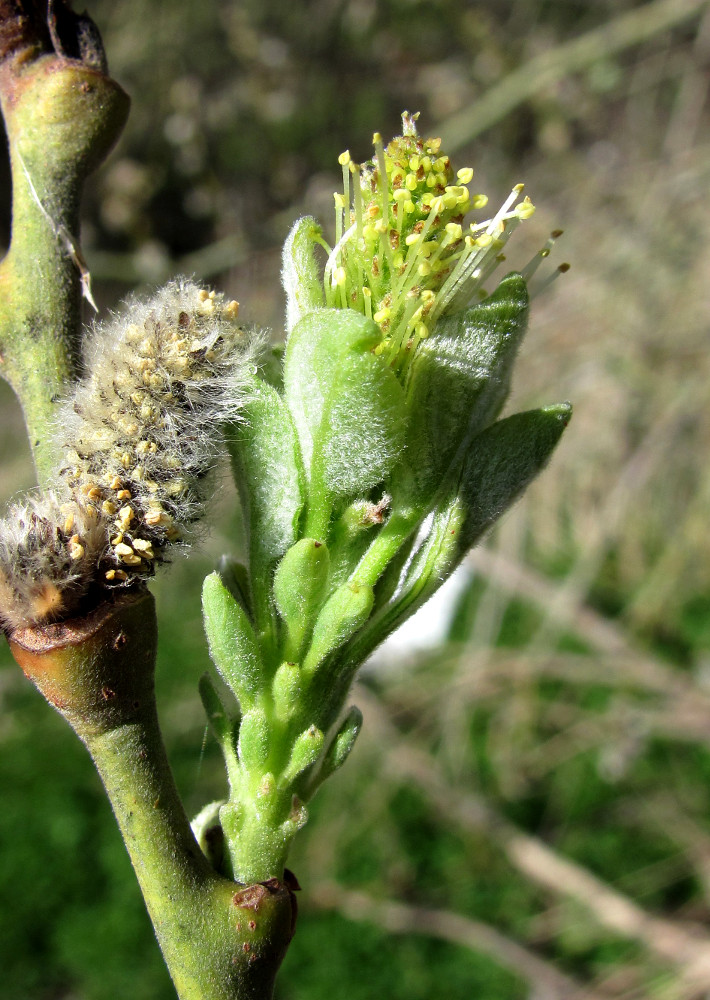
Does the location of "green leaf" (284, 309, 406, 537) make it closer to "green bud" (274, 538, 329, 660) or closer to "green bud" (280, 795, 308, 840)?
A: "green bud" (274, 538, 329, 660)

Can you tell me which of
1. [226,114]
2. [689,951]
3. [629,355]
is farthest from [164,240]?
[689,951]

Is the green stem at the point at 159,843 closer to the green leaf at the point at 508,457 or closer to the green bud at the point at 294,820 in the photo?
the green bud at the point at 294,820

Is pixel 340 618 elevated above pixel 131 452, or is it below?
below

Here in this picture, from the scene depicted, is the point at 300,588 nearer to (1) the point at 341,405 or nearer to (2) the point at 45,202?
(1) the point at 341,405

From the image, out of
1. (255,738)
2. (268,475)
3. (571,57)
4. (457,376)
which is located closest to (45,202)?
(268,475)

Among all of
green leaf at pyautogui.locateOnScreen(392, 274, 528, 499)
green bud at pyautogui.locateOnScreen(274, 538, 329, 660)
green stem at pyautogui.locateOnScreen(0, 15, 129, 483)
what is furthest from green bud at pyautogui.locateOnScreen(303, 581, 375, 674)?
green stem at pyautogui.locateOnScreen(0, 15, 129, 483)
